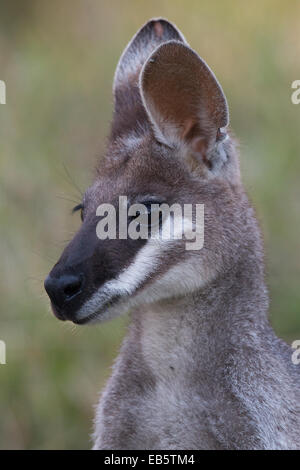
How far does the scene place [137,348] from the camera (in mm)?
4312

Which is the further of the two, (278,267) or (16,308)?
(278,267)

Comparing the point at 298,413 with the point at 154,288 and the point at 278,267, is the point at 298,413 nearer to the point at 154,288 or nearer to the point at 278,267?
the point at 154,288

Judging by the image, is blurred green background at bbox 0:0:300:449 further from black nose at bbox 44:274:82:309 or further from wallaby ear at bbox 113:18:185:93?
black nose at bbox 44:274:82:309

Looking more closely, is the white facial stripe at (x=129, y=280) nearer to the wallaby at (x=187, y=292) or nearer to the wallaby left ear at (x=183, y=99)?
the wallaby at (x=187, y=292)

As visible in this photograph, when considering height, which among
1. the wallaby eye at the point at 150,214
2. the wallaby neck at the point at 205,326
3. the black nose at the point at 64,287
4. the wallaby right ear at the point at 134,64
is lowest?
the wallaby neck at the point at 205,326

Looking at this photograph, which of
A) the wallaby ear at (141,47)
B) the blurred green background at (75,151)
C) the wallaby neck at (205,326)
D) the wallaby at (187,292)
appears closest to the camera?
the wallaby at (187,292)

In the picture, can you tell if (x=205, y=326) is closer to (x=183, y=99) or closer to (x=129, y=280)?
(x=129, y=280)

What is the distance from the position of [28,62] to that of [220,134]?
482 centimetres

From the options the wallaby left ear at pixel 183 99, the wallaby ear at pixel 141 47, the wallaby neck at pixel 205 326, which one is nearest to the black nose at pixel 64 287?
the wallaby neck at pixel 205 326

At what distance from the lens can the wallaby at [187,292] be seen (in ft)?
12.9

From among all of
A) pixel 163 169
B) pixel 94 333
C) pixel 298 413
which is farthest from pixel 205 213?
pixel 94 333

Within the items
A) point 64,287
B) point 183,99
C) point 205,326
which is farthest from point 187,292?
A: point 183,99
